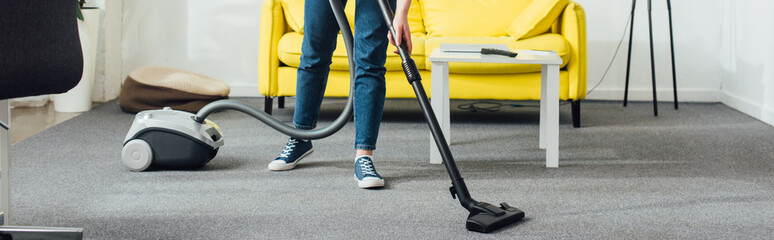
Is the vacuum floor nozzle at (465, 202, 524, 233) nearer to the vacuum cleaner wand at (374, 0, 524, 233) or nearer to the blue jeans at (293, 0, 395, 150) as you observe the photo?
the vacuum cleaner wand at (374, 0, 524, 233)

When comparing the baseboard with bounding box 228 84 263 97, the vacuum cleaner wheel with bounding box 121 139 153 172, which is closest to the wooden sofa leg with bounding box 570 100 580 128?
the vacuum cleaner wheel with bounding box 121 139 153 172

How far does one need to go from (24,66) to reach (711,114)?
10.9 ft

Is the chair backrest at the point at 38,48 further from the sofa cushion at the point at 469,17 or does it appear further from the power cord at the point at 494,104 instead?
the power cord at the point at 494,104

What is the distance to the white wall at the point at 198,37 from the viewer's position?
430 centimetres

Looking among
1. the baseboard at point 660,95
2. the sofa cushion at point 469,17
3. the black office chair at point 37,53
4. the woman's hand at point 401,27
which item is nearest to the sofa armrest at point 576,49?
the sofa cushion at point 469,17

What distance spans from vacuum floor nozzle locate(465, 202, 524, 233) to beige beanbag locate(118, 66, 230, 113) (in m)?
2.23

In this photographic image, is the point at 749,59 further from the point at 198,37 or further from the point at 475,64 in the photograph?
the point at 198,37

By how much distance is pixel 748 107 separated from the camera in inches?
145

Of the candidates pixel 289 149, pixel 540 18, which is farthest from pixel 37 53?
pixel 540 18

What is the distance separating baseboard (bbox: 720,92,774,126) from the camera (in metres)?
3.38

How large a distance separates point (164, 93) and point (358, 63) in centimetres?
179

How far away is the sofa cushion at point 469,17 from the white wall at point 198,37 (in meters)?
1.14

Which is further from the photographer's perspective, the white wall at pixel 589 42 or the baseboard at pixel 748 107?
the white wall at pixel 589 42

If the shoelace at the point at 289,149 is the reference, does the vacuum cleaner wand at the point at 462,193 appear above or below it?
above
